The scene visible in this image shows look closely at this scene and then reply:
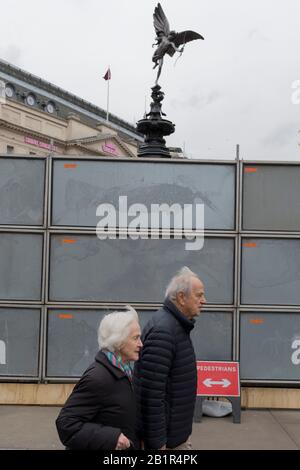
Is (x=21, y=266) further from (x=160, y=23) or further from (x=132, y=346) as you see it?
(x=160, y=23)

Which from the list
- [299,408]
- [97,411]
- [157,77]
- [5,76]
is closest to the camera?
[97,411]

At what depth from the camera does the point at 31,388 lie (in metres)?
5.84

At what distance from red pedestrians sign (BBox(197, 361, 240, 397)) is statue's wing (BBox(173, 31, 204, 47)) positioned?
261 inches

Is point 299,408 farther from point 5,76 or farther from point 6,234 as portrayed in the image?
point 5,76

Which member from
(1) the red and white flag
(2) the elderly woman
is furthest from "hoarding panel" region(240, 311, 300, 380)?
(1) the red and white flag

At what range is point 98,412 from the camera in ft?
8.36

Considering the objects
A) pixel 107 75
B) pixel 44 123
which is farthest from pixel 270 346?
pixel 44 123

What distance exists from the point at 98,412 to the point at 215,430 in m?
2.96

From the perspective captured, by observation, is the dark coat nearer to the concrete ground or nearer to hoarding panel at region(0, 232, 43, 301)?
the concrete ground

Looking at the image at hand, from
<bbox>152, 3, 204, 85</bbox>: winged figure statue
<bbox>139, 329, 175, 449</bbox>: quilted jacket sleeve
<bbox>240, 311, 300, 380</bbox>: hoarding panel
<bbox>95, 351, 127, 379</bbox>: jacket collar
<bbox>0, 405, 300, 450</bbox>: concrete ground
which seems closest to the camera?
<bbox>95, 351, 127, 379</bbox>: jacket collar

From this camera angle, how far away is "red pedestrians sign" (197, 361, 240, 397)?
5.47 metres
